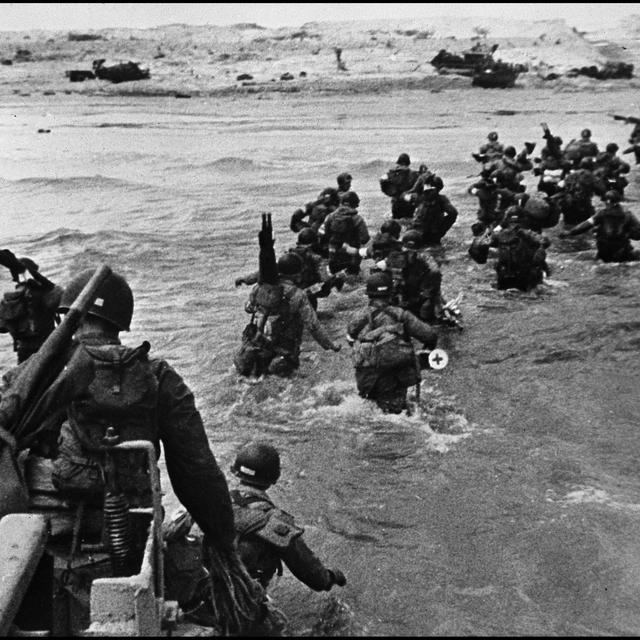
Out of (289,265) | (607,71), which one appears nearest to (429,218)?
(289,265)

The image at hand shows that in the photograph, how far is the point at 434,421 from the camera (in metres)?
9.91

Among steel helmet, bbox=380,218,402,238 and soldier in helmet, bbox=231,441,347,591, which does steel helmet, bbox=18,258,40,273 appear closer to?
soldier in helmet, bbox=231,441,347,591

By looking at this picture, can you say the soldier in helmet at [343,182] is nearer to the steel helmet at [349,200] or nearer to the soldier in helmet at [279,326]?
the steel helmet at [349,200]

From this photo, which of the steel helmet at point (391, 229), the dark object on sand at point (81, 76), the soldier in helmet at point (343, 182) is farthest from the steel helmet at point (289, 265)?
the dark object on sand at point (81, 76)

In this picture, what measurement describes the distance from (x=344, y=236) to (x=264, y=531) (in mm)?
10099

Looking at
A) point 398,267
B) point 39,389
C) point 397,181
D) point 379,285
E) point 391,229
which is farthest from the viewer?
point 397,181

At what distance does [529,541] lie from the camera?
7.55 metres

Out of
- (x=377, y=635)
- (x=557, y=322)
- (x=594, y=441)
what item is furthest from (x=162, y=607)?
(x=557, y=322)

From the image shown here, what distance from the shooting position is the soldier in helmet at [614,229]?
49.2 feet

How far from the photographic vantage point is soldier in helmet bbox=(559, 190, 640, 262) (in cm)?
1500

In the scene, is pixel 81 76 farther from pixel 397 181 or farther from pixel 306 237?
pixel 306 237

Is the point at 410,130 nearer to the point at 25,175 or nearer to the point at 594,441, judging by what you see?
the point at 25,175

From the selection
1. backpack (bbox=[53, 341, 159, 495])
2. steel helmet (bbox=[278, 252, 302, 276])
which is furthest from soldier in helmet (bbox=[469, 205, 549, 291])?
backpack (bbox=[53, 341, 159, 495])

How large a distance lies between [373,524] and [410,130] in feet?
94.7
